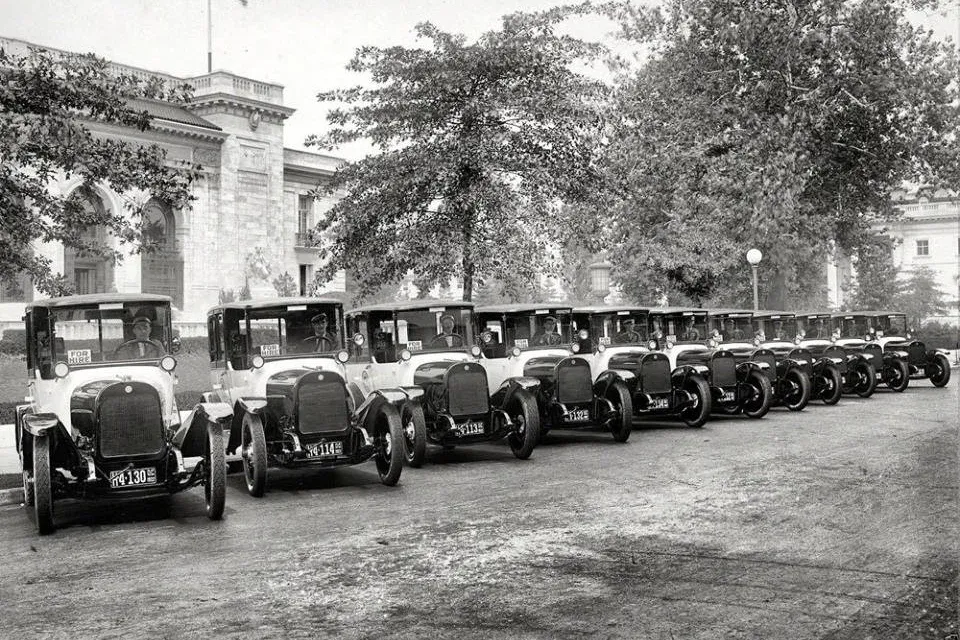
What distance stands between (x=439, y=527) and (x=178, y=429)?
3.39 metres

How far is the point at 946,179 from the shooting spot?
26891 mm

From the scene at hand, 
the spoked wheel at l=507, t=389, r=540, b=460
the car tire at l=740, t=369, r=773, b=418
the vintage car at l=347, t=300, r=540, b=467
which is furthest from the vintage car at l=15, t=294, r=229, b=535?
the car tire at l=740, t=369, r=773, b=418

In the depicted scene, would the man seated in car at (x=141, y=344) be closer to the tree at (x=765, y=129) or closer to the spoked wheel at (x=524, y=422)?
the spoked wheel at (x=524, y=422)

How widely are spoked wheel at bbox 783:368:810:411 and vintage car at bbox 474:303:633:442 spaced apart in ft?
14.7

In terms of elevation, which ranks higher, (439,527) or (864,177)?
(864,177)

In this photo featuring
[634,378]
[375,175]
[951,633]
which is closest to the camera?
[951,633]

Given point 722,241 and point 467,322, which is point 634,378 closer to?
point 467,322

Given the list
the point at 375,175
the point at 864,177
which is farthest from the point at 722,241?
the point at 375,175

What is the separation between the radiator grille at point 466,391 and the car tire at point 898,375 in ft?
44.2

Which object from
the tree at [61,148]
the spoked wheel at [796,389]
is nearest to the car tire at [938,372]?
the spoked wheel at [796,389]

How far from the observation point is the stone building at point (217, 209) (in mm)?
43062

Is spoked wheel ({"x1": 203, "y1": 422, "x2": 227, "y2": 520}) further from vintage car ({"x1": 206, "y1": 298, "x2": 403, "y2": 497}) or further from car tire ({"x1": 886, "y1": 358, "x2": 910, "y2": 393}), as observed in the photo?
car tire ({"x1": 886, "y1": 358, "x2": 910, "y2": 393})

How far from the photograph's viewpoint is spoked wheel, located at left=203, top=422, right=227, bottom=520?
8109 millimetres

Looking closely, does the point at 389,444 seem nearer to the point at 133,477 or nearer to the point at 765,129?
the point at 133,477
